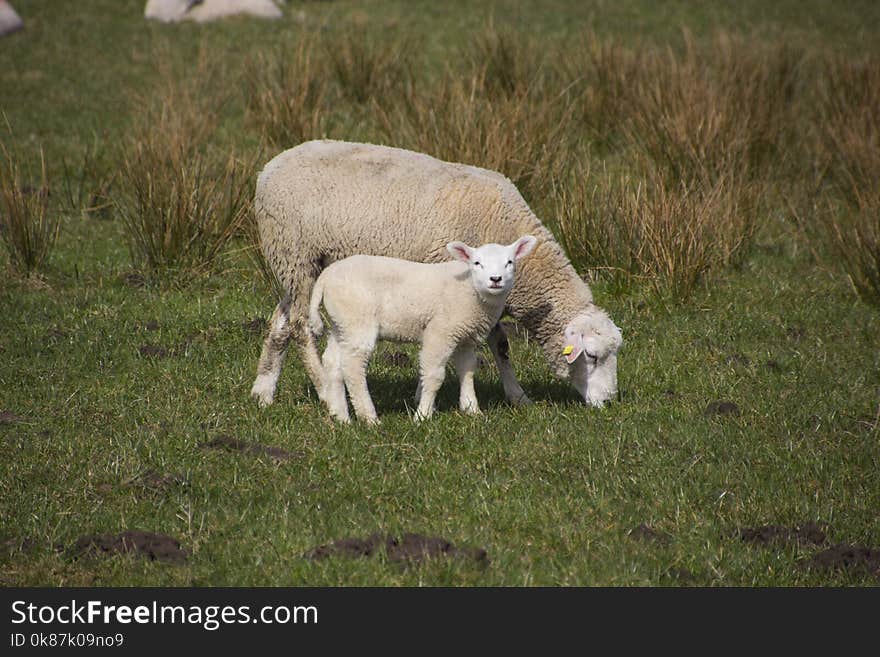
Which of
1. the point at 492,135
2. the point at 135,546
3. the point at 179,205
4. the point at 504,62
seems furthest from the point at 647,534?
the point at 504,62

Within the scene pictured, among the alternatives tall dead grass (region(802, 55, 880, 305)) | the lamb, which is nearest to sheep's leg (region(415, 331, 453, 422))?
the lamb

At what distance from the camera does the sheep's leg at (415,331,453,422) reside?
20.5ft

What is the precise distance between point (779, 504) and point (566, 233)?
3.83 meters

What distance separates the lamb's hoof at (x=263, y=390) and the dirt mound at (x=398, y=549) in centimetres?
→ 187

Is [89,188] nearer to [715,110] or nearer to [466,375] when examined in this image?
[715,110]

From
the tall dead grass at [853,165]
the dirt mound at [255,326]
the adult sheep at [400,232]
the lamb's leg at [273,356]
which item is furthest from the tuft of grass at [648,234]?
the lamb's leg at [273,356]

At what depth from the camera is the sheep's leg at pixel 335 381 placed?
6352 mm

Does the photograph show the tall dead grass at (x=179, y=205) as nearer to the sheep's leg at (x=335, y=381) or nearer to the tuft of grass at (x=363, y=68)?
the sheep's leg at (x=335, y=381)

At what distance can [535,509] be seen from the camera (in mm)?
5453

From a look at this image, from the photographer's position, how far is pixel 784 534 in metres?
5.30

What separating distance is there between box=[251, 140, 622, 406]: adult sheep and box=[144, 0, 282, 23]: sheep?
11.2 metres

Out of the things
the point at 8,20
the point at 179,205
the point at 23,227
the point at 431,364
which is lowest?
the point at 8,20

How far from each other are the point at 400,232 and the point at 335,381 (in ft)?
2.96
